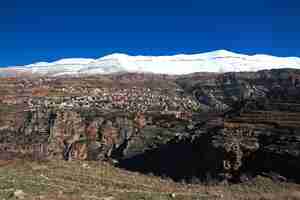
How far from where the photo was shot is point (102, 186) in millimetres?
16531

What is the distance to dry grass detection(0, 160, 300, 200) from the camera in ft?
47.6

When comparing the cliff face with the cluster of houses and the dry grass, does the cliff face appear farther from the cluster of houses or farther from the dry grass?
the cluster of houses

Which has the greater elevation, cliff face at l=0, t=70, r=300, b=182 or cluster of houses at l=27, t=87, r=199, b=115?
cluster of houses at l=27, t=87, r=199, b=115

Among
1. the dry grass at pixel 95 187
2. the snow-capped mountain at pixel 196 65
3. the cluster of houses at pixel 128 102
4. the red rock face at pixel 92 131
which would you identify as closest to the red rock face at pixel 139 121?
the red rock face at pixel 92 131

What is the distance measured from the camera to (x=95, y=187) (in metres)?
16.2

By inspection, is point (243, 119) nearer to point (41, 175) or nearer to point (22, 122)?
point (41, 175)

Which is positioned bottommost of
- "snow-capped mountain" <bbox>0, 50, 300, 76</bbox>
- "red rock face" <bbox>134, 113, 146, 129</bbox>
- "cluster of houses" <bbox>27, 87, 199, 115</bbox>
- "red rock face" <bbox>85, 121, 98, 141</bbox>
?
"red rock face" <bbox>85, 121, 98, 141</bbox>

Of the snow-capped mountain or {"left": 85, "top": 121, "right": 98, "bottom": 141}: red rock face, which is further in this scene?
the snow-capped mountain

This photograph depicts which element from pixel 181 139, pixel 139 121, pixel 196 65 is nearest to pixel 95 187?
pixel 181 139

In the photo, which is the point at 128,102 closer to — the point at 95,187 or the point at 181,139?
the point at 181,139

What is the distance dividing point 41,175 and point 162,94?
238 feet

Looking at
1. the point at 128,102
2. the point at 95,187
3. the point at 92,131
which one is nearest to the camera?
the point at 95,187

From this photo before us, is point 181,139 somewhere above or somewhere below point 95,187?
above

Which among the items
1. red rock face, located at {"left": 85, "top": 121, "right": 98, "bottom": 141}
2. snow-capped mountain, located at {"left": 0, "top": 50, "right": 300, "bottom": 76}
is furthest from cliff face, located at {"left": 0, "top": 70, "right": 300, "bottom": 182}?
snow-capped mountain, located at {"left": 0, "top": 50, "right": 300, "bottom": 76}
